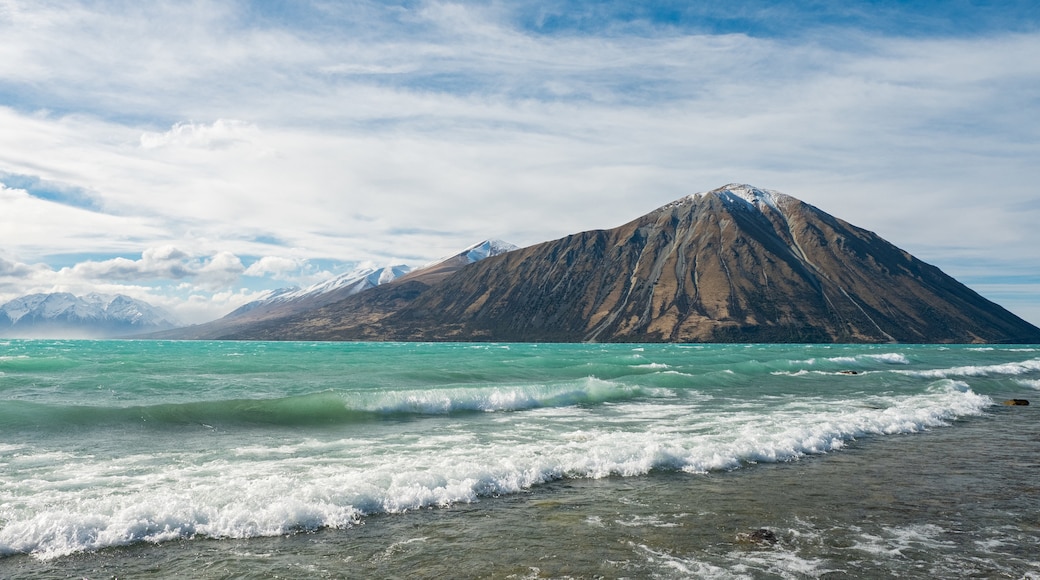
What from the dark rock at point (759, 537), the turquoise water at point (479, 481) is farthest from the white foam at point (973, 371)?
the dark rock at point (759, 537)

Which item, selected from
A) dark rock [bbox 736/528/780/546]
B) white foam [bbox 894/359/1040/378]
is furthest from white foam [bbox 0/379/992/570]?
white foam [bbox 894/359/1040/378]

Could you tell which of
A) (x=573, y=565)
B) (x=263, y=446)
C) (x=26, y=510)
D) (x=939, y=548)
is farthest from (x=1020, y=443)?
(x=26, y=510)

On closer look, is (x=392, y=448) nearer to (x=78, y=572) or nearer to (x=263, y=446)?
(x=263, y=446)

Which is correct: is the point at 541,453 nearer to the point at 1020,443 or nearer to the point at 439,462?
the point at 439,462

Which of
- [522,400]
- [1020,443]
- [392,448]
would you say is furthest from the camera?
[522,400]

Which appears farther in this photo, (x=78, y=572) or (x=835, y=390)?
(x=835, y=390)

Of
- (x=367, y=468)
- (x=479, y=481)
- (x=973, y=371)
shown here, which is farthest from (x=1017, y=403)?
(x=367, y=468)

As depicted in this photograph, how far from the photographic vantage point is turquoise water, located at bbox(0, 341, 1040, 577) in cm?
970

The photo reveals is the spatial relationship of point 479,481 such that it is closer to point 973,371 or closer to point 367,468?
point 367,468

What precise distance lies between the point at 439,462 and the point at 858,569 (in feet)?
33.8

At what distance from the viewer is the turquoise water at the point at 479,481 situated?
9.70m

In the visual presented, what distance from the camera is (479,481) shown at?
46.3 feet

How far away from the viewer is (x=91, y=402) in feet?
92.4

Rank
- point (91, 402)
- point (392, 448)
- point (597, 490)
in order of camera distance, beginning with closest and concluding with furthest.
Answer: point (597, 490) → point (392, 448) → point (91, 402)
